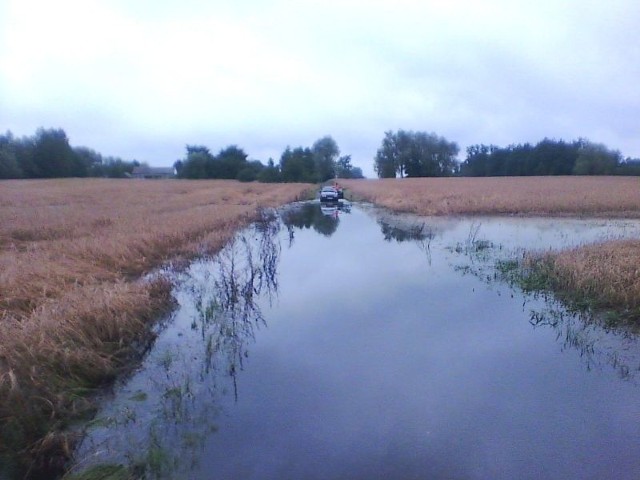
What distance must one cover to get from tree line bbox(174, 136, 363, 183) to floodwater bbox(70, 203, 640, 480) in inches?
2991

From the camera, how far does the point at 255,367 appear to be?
21.8ft

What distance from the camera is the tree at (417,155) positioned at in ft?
298

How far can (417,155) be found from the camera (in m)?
90.6

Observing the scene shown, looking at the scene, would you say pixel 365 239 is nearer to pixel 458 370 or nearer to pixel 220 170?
pixel 458 370

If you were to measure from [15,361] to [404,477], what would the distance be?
15.6 feet

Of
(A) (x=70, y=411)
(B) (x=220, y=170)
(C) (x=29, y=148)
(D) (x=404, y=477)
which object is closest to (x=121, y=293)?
(A) (x=70, y=411)

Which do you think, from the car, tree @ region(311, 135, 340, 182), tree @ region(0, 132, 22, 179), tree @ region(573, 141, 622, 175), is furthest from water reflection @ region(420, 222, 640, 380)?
tree @ region(311, 135, 340, 182)

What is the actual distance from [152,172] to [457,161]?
73579 mm

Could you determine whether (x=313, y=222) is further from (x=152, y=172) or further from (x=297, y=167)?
(x=152, y=172)

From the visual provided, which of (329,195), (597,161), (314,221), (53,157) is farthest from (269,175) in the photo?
(314,221)

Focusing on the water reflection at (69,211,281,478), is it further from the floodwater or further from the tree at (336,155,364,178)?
the tree at (336,155,364,178)

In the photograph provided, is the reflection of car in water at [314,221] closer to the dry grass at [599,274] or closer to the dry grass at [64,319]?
the dry grass at [64,319]

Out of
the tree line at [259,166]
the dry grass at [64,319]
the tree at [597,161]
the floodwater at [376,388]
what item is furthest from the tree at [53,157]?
the tree at [597,161]

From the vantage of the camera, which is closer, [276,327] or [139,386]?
[139,386]
